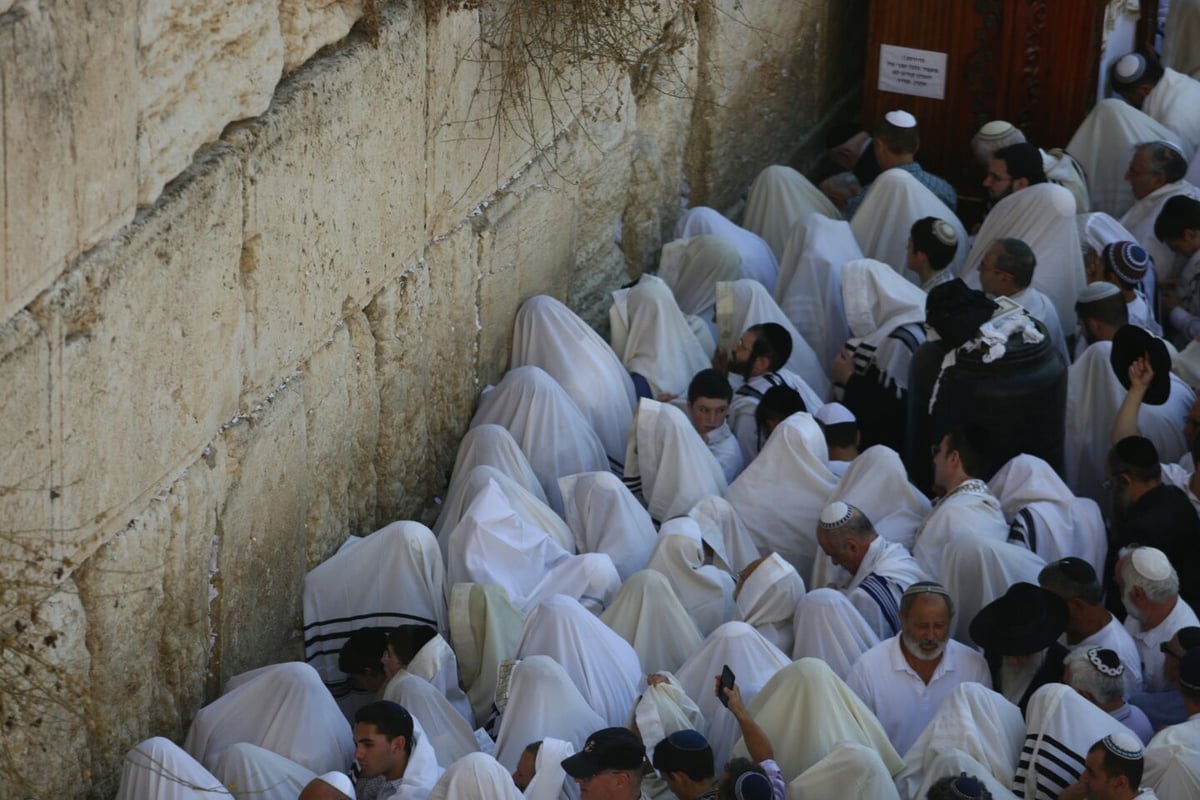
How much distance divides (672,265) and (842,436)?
1579 mm

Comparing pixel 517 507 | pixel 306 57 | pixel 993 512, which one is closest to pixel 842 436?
pixel 993 512

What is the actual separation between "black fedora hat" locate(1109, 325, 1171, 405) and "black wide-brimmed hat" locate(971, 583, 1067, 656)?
1.76m

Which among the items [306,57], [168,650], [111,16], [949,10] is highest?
[111,16]

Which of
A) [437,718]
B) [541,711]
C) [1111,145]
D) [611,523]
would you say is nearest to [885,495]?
[611,523]

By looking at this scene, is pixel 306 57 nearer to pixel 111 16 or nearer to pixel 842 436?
pixel 111 16

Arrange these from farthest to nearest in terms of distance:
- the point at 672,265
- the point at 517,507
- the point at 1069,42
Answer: the point at 1069,42, the point at 672,265, the point at 517,507

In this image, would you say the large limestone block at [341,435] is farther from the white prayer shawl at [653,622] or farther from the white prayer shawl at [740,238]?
the white prayer shawl at [740,238]

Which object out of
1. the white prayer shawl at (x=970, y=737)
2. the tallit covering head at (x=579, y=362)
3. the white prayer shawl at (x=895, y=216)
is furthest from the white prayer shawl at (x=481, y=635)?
the white prayer shawl at (x=895, y=216)

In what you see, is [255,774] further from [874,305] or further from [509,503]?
[874,305]

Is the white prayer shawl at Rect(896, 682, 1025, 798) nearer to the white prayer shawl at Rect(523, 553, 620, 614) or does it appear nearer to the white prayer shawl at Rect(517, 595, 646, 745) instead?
the white prayer shawl at Rect(517, 595, 646, 745)

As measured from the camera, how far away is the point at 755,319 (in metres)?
8.15

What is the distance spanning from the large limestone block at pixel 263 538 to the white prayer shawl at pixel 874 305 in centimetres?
282

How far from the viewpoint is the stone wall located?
15.4 feet

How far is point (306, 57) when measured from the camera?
19.4 feet
